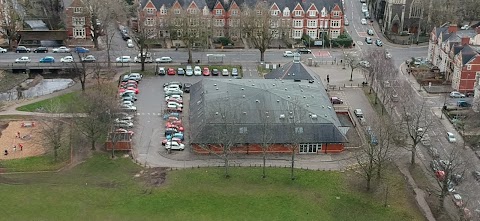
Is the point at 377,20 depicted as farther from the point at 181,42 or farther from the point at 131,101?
the point at 131,101

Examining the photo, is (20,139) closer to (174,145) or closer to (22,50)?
(174,145)

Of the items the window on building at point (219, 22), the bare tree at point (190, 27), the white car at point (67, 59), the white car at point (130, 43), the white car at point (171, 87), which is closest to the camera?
the white car at point (171, 87)

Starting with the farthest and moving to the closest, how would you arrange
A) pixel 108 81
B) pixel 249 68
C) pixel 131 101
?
pixel 249 68 → pixel 108 81 → pixel 131 101

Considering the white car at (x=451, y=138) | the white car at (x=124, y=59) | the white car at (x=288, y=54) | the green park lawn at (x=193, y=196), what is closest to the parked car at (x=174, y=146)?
the green park lawn at (x=193, y=196)

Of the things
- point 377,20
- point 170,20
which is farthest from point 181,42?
point 377,20

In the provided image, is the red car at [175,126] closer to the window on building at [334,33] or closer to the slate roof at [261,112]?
the slate roof at [261,112]

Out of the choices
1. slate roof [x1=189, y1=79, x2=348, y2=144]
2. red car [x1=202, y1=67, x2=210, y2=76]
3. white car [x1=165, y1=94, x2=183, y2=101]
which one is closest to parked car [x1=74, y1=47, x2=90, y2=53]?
red car [x1=202, y1=67, x2=210, y2=76]

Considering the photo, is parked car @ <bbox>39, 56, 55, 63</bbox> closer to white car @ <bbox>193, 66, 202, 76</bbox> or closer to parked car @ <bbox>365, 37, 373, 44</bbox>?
white car @ <bbox>193, 66, 202, 76</bbox>
